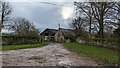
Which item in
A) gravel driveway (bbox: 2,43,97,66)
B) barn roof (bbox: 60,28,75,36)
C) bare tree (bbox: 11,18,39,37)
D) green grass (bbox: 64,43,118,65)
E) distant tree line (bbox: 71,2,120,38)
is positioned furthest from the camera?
barn roof (bbox: 60,28,75,36)

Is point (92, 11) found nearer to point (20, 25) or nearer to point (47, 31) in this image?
point (20, 25)

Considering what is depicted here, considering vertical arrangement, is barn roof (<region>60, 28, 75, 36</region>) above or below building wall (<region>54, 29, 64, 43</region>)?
above

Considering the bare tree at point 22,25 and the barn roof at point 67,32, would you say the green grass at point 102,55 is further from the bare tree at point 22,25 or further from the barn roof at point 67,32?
the barn roof at point 67,32

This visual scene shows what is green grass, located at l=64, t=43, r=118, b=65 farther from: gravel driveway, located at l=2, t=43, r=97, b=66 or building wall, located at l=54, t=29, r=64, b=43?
building wall, located at l=54, t=29, r=64, b=43

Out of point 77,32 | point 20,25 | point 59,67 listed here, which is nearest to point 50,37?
point 77,32

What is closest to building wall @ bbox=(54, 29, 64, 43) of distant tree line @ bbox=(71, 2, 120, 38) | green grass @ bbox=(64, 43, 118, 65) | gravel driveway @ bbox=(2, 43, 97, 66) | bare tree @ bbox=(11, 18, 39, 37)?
bare tree @ bbox=(11, 18, 39, 37)

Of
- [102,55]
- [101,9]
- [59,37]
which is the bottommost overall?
[59,37]

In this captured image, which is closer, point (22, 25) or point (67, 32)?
point (22, 25)

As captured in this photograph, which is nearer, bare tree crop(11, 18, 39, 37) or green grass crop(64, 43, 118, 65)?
green grass crop(64, 43, 118, 65)

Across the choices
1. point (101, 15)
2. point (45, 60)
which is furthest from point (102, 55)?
point (101, 15)

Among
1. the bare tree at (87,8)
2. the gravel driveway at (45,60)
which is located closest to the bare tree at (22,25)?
the bare tree at (87,8)

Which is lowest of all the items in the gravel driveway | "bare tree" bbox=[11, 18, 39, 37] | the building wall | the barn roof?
the building wall

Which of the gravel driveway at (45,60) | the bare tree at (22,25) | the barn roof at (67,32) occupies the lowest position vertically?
the barn roof at (67,32)

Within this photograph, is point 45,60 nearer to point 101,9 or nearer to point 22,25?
point 101,9
